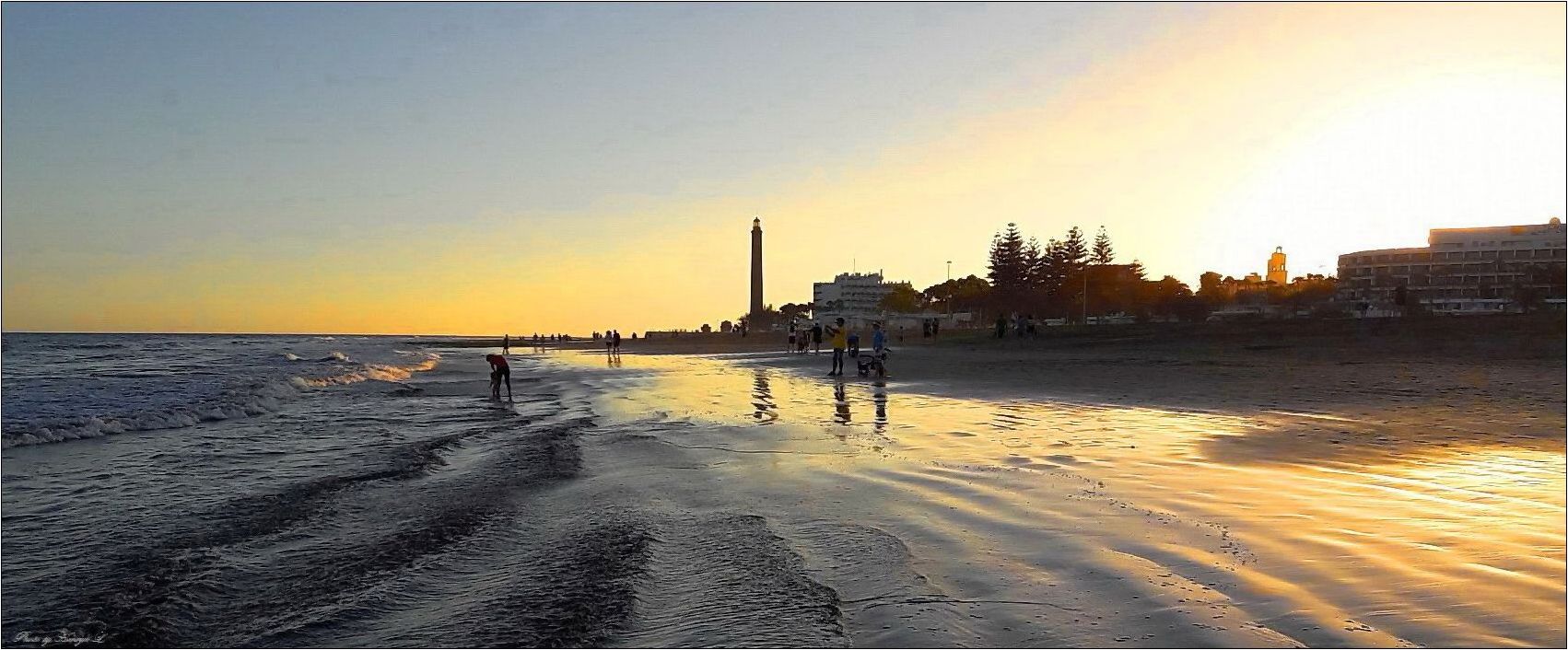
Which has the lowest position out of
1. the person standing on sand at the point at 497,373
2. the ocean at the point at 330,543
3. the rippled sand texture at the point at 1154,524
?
the ocean at the point at 330,543

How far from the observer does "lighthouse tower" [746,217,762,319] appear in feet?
384

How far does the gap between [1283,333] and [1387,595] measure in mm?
36868

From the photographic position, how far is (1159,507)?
6895mm

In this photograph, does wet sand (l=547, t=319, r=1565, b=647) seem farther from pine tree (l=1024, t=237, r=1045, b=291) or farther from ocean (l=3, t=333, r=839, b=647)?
pine tree (l=1024, t=237, r=1045, b=291)

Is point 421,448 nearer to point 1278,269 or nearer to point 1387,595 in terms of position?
point 1387,595

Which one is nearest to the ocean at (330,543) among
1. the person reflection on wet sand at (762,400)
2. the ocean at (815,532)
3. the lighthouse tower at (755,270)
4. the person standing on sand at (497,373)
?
the ocean at (815,532)

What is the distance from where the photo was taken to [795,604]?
4.76m

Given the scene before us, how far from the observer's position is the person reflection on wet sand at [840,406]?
48.1ft

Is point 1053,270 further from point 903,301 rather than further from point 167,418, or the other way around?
point 167,418

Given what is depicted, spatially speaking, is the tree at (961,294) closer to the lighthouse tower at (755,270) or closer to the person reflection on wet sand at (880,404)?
the lighthouse tower at (755,270)

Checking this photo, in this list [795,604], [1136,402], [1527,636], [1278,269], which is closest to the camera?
[1527,636]

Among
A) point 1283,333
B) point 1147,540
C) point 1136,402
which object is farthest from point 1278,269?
point 1147,540

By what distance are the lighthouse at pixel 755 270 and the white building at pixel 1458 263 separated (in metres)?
71.4

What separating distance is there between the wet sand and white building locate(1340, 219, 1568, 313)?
333 ft
